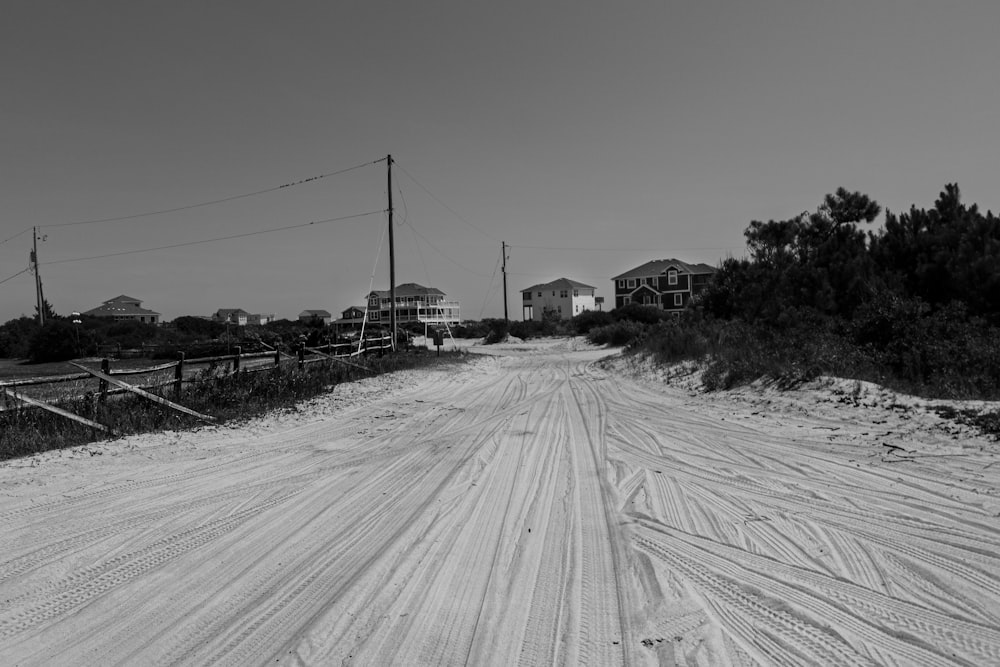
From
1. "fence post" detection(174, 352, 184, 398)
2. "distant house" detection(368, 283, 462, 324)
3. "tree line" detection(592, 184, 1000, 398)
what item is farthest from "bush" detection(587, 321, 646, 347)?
"distant house" detection(368, 283, 462, 324)

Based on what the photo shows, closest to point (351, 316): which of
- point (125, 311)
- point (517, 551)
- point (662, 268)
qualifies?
point (125, 311)

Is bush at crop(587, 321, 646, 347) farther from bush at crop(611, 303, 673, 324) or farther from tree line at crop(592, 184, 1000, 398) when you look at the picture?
tree line at crop(592, 184, 1000, 398)

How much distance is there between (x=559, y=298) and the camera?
85.8 meters

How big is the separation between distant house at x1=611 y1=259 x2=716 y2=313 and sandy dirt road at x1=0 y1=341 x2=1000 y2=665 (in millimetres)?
62710

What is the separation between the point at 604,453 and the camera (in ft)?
26.5

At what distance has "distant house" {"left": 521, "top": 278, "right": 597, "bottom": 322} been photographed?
84875mm

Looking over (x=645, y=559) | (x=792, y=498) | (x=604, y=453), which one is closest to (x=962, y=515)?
(x=792, y=498)

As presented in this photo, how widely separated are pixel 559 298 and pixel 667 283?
752 inches

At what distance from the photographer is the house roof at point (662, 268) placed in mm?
70500

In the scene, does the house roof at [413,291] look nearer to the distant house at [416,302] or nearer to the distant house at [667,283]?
the distant house at [416,302]

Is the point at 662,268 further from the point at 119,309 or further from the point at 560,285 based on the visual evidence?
the point at 119,309

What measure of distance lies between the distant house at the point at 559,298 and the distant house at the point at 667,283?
1196cm

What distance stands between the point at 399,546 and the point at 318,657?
1559 millimetres

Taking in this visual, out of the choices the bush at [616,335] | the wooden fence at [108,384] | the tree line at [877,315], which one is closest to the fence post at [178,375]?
the wooden fence at [108,384]
